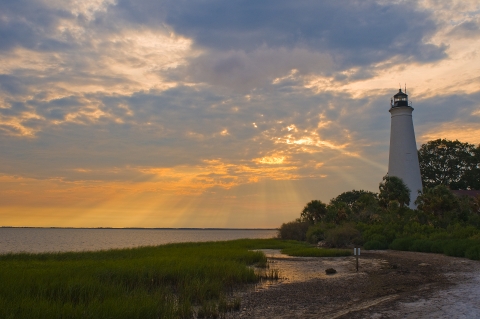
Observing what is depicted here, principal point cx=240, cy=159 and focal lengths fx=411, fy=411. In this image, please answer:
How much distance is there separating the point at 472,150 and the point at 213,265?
2499 inches

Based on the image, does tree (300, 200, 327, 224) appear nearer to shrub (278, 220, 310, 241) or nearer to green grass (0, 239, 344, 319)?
shrub (278, 220, 310, 241)

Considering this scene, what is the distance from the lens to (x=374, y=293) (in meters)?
14.4

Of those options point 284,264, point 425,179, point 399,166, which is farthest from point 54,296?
point 425,179

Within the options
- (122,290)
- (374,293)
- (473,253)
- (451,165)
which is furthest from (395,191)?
(122,290)

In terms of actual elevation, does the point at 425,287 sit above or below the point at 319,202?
below

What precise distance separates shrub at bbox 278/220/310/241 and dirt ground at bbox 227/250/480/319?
37836 mm

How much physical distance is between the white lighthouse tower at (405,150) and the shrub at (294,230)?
16008 mm

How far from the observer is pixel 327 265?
2484cm

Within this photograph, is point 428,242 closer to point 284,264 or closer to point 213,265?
point 284,264

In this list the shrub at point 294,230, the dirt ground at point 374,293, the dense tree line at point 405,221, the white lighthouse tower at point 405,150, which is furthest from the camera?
the shrub at point 294,230

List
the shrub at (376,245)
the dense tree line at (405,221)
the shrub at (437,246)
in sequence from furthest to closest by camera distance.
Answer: the shrub at (376,245), the dense tree line at (405,221), the shrub at (437,246)

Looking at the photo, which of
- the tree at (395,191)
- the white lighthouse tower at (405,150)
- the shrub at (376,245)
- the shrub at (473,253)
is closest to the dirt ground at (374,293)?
the shrub at (473,253)

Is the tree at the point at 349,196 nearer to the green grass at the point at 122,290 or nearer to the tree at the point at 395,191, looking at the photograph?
the tree at the point at 395,191

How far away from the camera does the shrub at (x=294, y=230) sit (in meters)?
59.9
